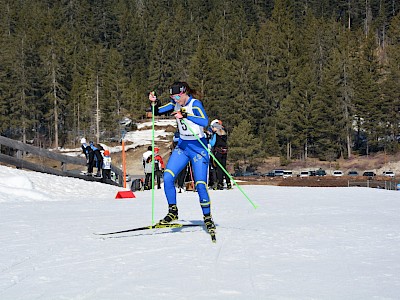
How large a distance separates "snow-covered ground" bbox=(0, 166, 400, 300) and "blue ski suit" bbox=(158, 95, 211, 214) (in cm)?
60

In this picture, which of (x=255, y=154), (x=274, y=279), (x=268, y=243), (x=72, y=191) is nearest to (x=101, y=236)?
(x=268, y=243)

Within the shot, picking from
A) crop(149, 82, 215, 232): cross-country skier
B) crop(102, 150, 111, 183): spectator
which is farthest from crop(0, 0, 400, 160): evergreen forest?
crop(149, 82, 215, 232): cross-country skier

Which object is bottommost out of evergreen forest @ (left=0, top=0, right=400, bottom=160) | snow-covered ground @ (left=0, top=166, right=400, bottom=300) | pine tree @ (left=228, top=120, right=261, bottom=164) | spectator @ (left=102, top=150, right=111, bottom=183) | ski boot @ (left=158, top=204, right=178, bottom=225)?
snow-covered ground @ (left=0, top=166, right=400, bottom=300)

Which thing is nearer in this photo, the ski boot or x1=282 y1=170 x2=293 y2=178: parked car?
the ski boot

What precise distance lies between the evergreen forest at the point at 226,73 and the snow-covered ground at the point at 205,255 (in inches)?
2257

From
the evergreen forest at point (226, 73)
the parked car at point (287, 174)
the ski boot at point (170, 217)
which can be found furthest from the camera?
the evergreen forest at point (226, 73)

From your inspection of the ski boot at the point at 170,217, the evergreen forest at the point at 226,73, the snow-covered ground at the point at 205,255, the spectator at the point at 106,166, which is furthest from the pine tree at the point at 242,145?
the ski boot at the point at 170,217

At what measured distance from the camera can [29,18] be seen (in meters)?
102

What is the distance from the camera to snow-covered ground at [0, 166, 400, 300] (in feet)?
13.3

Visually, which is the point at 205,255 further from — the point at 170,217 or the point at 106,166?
the point at 106,166

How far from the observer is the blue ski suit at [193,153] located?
690 cm

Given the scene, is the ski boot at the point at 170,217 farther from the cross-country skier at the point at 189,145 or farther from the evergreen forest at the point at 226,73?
the evergreen forest at the point at 226,73

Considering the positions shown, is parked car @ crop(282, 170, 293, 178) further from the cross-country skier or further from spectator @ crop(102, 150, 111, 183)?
the cross-country skier

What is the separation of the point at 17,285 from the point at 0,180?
30.0ft
